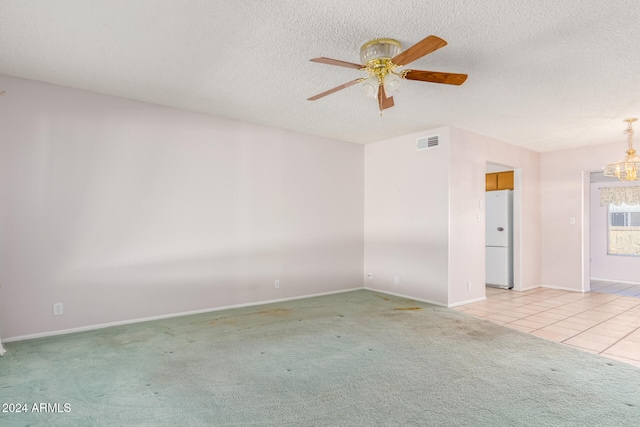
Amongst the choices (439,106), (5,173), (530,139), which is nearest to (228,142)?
(5,173)

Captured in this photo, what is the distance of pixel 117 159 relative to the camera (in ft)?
12.9

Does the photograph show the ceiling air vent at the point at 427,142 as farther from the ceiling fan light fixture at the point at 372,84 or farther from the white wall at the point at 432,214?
the ceiling fan light fixture at the point at 372,84

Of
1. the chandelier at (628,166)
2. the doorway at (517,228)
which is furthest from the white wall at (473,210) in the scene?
the chandelier at (628,166)

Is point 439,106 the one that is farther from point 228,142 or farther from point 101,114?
point 101,114

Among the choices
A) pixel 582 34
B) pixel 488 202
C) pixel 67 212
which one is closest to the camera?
pixel 582 34

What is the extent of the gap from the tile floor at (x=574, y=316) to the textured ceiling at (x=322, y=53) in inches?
94.1

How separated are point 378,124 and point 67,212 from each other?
3706 mm

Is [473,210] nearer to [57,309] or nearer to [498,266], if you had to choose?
[498,266]

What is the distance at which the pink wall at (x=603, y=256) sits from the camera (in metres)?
7.31

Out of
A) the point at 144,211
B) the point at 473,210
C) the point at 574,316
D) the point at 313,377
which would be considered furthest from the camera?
the point at 473,210

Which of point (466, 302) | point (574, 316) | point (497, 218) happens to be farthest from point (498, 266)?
point (574, 316)

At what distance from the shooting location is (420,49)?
2.31 metres

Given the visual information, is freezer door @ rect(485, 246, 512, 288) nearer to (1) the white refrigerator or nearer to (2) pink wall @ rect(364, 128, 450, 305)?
(1) the white refrigerator

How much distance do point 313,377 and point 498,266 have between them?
16.2 feet
